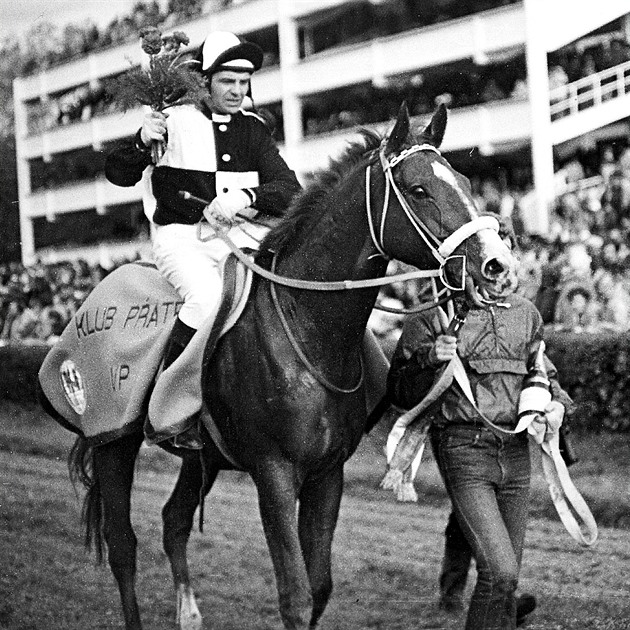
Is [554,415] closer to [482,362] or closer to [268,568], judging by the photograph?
[482,362]

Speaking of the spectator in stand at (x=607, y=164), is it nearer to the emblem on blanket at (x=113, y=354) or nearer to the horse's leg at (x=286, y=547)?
the emblem on blanket at (x=113, y=354)

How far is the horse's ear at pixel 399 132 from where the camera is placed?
13.7 ft

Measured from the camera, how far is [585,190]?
8398 mm

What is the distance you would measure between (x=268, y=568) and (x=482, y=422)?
2533 millimetres

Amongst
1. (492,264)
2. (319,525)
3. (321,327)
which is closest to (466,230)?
(492,264)

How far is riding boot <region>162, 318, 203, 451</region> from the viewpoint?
476cm

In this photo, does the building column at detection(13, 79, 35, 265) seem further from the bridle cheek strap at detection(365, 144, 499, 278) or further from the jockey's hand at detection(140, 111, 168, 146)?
the bridle cheek strap at detection(365, 144, 499, 278)

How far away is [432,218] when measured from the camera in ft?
13.5

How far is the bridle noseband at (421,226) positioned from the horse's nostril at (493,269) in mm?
98

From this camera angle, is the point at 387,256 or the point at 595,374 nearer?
the point at 387,256

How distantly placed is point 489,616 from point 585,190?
15.7 ft

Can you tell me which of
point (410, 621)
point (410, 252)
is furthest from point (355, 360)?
point (410, 621)

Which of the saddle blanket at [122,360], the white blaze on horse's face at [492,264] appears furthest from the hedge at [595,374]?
the white blaze on horse's face at [492,264]

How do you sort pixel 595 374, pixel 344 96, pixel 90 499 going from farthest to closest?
pixel 344 96, pixel 595 374, pixel 90 499
